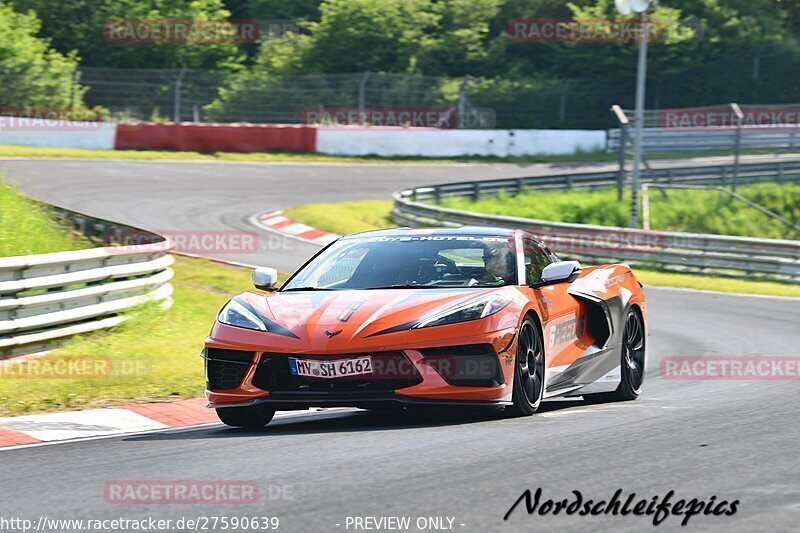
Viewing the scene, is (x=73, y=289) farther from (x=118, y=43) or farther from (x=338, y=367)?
(x=118, y=43)

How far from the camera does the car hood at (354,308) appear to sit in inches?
285

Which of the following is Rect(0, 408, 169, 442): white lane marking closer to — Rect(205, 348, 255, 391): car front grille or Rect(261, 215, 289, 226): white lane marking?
Rect(205, 348, 255, 391): car front grille

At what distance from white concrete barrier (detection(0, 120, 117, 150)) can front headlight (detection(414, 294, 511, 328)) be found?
30685mm

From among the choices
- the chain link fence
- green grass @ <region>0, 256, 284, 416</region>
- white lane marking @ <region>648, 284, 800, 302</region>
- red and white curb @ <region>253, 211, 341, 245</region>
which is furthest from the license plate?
the chain link fence

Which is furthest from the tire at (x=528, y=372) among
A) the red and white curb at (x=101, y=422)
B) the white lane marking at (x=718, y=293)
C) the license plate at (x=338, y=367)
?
the white lane marking at (x=718, y=293)

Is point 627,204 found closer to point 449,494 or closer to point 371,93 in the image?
point 371,93

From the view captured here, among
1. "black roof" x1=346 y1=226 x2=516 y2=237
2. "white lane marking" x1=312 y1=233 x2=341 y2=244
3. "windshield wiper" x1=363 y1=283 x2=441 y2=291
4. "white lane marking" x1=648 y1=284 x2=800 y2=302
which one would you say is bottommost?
"white lane marking" x1=648 y1=284 x2=800 y2=302

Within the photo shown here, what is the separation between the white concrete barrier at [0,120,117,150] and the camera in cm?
3603

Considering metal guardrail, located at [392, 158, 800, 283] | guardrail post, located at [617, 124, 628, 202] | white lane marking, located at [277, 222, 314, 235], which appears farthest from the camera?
guardrail post, located at [617, 124, 628, 202]

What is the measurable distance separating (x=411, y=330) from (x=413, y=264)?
121 cm

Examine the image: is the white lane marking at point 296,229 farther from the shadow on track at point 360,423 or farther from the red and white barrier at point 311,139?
the shadow on track at point 360,423

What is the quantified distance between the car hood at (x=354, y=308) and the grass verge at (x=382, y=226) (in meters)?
15.1

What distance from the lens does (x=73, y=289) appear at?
38.5 feet

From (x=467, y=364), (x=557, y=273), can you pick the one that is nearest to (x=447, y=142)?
(x=557, y=273)
